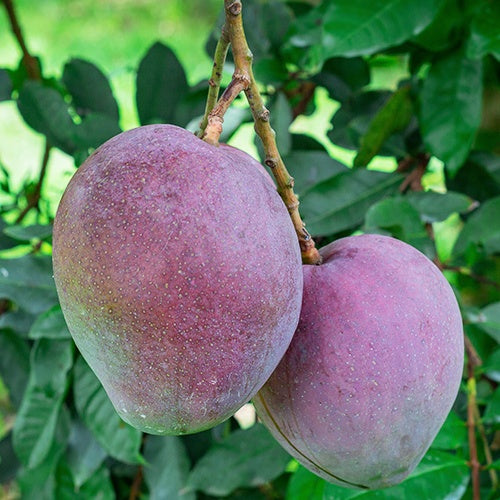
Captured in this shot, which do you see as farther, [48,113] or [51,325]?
[48,113]

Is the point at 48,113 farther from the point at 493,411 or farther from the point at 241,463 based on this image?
the point at 493,411

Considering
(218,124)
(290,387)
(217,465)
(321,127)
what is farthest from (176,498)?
(321,127)

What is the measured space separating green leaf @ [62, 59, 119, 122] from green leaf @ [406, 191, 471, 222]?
1.56ft

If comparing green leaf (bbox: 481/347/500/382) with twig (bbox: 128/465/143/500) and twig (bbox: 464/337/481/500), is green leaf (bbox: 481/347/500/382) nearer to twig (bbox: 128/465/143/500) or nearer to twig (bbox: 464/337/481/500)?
twig (bbox: 464/337/481/500)

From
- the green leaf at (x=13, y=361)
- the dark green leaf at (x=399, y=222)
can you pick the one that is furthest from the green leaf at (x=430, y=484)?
the green leaf at (x=13, y=361)

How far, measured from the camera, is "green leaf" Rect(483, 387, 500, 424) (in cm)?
89

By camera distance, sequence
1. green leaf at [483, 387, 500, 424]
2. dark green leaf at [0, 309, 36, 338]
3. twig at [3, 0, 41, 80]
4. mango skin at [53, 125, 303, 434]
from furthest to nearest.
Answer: twig at [3, 0, 41, 80] → dark green leaf at [0, 309, 36, 338] → green leaf at [483, 387, 500, 424] → mango skin at [53, 125, 303, 434]

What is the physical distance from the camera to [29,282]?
0.98 metres

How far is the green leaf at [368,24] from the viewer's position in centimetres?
93

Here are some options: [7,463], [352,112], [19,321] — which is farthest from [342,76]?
[7,463]

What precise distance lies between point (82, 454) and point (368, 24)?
2.29 ft

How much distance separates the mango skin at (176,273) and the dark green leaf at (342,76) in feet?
2.21

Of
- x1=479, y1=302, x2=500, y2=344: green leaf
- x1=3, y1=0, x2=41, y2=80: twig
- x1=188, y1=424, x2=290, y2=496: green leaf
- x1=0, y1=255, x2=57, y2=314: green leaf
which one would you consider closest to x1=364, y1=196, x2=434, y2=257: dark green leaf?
x1=479, y1=302, x2=500, y2=344: green leaf

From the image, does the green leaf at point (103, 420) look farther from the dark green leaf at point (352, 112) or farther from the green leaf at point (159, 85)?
the dark green leaf at point (352, 112)
